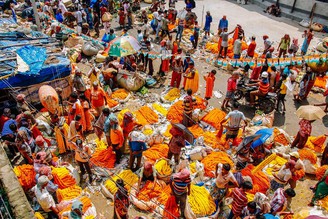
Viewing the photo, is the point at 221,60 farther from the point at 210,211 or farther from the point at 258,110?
the point at 210,211

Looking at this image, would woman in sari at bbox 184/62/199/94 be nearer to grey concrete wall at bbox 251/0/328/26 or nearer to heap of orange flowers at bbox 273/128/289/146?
heap of orange flowers at bbox 273/128/289/146

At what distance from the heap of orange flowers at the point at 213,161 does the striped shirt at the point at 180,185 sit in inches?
67.2

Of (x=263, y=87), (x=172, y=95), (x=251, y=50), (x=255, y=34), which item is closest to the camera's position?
(x=263, y=87)

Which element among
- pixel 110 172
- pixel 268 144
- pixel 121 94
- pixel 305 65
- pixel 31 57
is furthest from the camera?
pixel 305 65

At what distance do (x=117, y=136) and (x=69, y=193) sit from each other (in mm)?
1825

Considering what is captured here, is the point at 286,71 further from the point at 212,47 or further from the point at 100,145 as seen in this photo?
the point at 100,145

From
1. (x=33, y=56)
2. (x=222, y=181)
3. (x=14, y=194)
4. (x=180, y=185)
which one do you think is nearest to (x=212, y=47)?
(x=33, y=56)

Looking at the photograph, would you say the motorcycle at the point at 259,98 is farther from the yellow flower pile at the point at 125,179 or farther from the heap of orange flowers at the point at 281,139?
the yellow flower pile at the point at 125,179

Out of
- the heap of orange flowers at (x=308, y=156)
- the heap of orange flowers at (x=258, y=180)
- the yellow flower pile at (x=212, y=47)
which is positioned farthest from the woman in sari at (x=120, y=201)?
the yellow flower pile at (x=212, y=47)

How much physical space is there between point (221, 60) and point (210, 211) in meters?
8.26

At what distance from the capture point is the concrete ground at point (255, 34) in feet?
25.0

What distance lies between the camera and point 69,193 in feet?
23.6

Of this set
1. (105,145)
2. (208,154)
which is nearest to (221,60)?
(208,154)

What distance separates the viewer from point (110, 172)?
8164 millimetres
